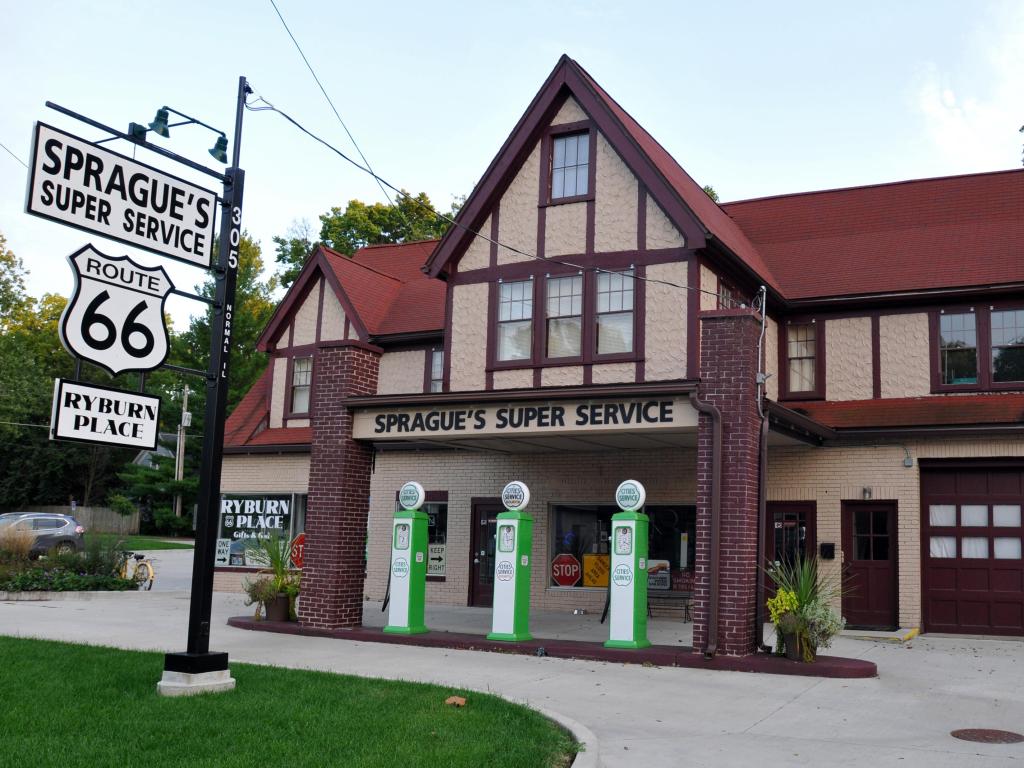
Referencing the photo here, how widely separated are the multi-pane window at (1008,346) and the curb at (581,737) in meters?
11.8

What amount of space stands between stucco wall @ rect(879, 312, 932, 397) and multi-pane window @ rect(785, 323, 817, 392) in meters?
1.24

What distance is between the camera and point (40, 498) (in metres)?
58.2

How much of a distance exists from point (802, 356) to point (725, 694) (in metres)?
9.59

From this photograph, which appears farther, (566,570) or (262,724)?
(566,570)

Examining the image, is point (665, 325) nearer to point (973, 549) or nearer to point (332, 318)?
point (973, 549)

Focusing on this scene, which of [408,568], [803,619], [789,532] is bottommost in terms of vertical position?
[803,619]

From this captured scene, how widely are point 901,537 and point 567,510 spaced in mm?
6489

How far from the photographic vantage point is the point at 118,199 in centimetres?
964

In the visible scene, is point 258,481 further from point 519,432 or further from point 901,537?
point 901,537

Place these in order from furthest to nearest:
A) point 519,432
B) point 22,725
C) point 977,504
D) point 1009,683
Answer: point 977,504 → point 519,432 → point 1009,683 → point 22,725

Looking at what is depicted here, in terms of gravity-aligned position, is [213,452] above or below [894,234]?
below

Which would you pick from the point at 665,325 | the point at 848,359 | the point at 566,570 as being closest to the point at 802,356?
the point at 848,359

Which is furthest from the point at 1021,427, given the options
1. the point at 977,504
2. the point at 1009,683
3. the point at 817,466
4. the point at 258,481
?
the point at 258,481

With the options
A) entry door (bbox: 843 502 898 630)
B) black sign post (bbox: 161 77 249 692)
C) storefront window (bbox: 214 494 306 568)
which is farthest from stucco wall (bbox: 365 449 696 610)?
black sign post (bbox: 161 77 249 692)
